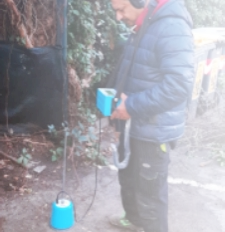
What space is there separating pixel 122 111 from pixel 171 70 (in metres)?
0.39

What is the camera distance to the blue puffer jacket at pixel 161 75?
6.98 feet

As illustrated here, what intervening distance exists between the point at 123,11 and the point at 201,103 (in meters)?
3.69

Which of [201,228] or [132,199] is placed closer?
[132,199]

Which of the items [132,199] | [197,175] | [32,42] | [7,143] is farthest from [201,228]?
[32,42]

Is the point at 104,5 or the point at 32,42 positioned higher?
the point at 104,5

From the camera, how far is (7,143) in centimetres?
426

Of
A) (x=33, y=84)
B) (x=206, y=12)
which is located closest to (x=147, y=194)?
(x=33, y=84)

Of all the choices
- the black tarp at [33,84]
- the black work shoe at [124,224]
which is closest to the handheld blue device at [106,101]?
the black work shoe at [124,224]

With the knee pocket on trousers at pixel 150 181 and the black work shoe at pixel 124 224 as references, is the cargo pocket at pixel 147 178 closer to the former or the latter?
the knee pocket on trousers at pixel 150 181

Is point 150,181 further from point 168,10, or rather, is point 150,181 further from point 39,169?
point 39,169

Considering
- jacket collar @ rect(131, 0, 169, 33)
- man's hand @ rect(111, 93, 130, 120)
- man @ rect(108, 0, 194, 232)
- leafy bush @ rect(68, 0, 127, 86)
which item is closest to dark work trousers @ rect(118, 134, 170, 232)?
man @ rect(108, 0, 194, 232)

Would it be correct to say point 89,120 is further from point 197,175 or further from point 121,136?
point 121,136

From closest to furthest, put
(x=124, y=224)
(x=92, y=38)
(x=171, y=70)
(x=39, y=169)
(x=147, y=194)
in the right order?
(x=171, y=70)
(x=147, y=194)
(x=124, y=224)
(x=39, y=169)
(x=92, y=38)

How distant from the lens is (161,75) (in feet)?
7.42
